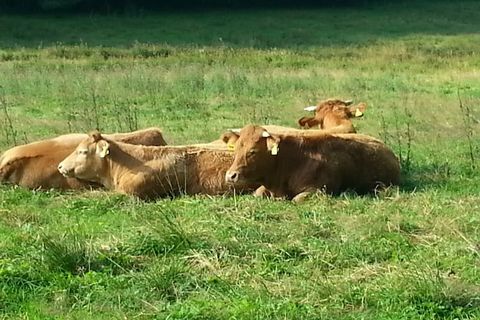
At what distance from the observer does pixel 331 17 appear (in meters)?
49.7

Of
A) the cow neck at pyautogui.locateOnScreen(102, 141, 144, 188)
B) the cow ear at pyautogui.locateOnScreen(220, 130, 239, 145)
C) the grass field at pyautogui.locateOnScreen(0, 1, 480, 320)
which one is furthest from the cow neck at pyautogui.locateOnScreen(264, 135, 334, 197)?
the cow neck at pyautogui.locateOnScreen(102, 141, 144, 188)

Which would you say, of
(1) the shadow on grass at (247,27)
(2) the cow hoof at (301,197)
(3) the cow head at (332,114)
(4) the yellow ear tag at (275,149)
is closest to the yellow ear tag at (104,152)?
(4) the yellow ear tag at (275,149)

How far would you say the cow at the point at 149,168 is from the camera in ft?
35.7

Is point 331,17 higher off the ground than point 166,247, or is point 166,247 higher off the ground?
point 166,247

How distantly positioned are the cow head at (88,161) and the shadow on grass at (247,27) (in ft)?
→ 83.4

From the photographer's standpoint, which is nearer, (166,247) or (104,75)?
(166,247)

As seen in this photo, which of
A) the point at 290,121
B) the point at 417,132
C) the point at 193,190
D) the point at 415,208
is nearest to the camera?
the point at 415,208

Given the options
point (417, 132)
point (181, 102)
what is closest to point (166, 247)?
point (417, 132)

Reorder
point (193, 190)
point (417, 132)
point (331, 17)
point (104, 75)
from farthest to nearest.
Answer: point (331, 17) → point (104, 75) → point (417, 132) → point (193, 190)

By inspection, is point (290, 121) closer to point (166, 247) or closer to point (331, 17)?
point (166, 247)

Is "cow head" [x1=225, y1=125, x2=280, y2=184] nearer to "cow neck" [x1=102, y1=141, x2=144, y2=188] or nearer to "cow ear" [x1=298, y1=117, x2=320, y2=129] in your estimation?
"cow neck" [x1=102, y1=141, x2=144, y2=188]

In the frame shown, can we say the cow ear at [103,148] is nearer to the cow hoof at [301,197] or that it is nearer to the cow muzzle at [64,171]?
the cow muzzle at [64,171]

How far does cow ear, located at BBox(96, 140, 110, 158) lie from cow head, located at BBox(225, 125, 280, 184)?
149 cm

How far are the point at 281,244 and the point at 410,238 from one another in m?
1.20
